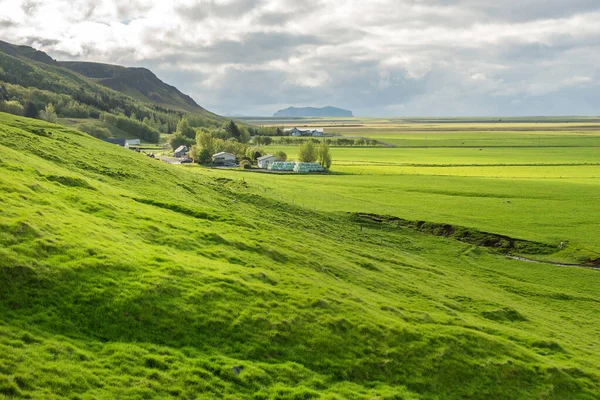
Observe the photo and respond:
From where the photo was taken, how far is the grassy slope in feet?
60.6

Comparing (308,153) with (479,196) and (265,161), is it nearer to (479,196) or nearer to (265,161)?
(265,161)

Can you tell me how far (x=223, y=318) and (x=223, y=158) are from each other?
464ft

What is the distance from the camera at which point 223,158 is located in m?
161

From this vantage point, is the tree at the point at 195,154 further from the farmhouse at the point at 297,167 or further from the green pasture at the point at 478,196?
the green pasture at the point at 478,196

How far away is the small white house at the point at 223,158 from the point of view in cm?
16075

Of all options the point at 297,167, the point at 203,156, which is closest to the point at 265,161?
the point at 297,167

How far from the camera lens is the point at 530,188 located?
360ft

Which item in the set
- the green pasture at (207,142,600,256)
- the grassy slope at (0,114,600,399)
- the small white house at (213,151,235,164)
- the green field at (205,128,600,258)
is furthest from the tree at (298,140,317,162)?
the grassy slope at (0,114,600,399)

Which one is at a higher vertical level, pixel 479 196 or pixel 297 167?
pixel 297 167

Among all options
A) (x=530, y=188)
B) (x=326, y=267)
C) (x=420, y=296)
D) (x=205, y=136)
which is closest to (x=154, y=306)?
(x=326, y=267)

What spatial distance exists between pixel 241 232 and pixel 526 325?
893 inches

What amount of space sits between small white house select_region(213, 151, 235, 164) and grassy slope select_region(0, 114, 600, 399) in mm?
117577

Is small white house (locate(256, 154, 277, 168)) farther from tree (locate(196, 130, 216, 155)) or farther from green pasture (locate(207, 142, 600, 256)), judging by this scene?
green pasture (locate(207, 142, 600, 256))

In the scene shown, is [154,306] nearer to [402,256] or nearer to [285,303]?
[285,303]
